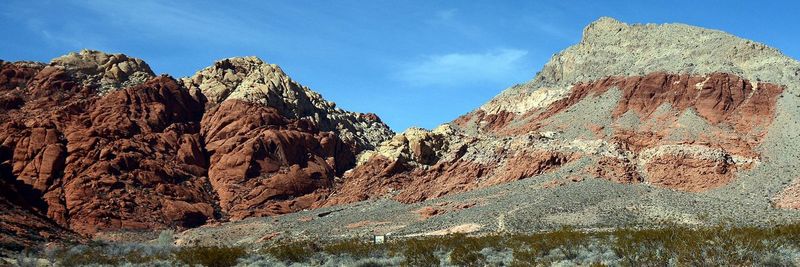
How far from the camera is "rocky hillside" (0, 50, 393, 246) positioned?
2972 inches

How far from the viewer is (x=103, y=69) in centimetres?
9731

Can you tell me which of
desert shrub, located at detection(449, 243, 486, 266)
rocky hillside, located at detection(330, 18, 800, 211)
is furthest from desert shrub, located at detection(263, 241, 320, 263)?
rocky hillside, located at detection(330, 18, 800, 211)

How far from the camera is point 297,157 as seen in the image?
92.4 meters

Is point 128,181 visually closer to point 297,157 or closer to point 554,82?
point 297,157

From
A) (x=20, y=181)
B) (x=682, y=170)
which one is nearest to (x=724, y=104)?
(x=682, y=170)

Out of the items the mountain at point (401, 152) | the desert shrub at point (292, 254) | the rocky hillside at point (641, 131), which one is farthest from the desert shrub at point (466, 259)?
the rocky hillside at point (641, 131)

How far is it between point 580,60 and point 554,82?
521cm

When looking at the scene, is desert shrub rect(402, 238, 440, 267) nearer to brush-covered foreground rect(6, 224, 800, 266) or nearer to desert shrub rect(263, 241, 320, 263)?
brush-covered foreground rect(6, 224, 800, 266)

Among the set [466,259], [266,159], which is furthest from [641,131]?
[466,259]

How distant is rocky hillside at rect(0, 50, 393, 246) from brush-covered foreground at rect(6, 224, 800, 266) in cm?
3517

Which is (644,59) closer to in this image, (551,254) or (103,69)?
(103,69)

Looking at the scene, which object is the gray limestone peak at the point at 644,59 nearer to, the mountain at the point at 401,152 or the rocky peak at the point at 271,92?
the mountain at the point at 401,152

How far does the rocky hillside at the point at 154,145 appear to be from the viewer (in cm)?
7550

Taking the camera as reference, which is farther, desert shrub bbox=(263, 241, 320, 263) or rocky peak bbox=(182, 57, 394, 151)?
rocky peak bbox=(182, 57, 394, 151)
